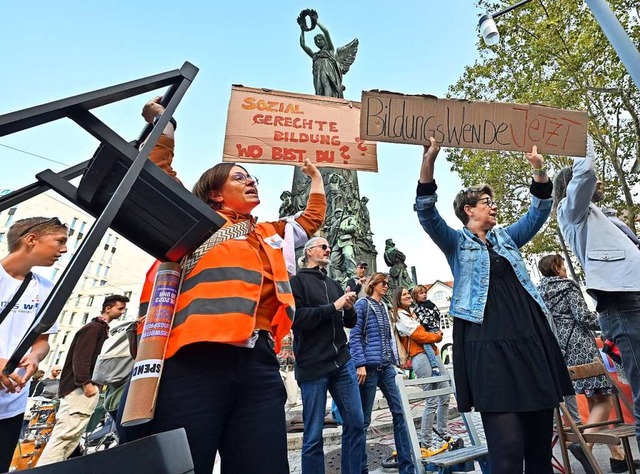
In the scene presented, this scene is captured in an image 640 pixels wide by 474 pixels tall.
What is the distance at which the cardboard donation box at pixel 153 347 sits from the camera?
1.26 meters

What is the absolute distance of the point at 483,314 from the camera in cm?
206

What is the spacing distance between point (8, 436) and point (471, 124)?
2.77m

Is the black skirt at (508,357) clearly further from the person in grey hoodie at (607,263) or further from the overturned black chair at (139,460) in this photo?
the overturned black chair at (139,460)

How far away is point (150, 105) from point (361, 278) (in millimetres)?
6189

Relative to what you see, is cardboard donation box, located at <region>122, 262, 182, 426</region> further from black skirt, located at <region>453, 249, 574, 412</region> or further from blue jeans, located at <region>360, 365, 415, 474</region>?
blue jeans, located at <region>360, 365, 415, 474</region>

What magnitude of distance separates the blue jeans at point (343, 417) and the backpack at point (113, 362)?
2.07 m

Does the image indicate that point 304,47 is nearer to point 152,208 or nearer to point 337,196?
point 337,196

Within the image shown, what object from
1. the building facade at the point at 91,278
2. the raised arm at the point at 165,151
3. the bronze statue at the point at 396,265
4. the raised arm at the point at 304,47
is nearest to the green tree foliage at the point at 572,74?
the bronze statue at the point at 396,265

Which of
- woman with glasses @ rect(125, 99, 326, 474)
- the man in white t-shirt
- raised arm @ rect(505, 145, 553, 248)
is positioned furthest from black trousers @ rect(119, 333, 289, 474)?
raised arm @ rect(505, 145, 553, 248)

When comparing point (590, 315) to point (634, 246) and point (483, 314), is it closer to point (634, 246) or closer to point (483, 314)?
point (634, 246)

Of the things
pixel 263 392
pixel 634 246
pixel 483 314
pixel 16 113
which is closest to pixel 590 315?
pixel 634 246

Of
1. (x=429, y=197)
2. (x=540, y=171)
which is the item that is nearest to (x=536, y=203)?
(x=540, y=171)

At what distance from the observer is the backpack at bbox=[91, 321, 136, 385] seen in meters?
4.14

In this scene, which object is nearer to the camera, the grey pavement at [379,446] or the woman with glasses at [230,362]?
the woman with glasses at [230,362]
